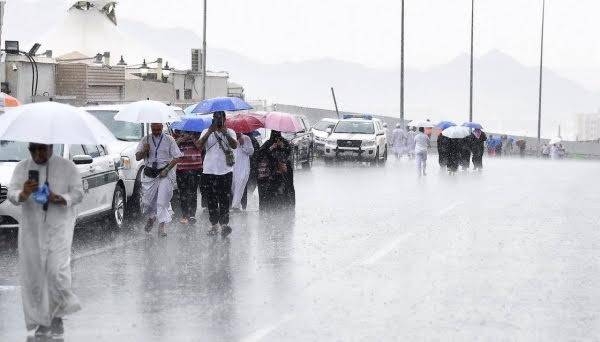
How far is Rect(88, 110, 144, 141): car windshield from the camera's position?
813 inches

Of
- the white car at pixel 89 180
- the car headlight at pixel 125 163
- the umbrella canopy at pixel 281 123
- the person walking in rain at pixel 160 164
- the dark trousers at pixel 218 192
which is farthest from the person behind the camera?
the umbrella canopy at pixel 281 123

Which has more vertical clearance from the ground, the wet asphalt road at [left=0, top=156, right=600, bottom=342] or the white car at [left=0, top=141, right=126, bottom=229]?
the white car at [left=0, top=141, right=126, bottom=229]

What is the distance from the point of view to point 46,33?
8525 cm

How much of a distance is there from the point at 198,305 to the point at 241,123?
925cm

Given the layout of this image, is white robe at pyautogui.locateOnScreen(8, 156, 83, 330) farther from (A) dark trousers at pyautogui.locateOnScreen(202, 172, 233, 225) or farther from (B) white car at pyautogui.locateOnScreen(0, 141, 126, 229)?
(A) dark trousers at pyautogui.locateOnScreen(202, 172, 233, 225)

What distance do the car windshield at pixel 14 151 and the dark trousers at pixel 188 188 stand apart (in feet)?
9.58

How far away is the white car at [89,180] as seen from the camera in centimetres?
1513

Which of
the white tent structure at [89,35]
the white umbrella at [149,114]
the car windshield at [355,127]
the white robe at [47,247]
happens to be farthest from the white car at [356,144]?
the white tent structure at [89,35]

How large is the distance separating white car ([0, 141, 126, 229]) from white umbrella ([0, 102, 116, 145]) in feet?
17.5

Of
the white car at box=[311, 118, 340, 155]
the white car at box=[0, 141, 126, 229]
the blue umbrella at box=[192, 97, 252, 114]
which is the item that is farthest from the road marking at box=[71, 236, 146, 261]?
the white car at box=[311, 118, 340, 155]

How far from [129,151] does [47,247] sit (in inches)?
401

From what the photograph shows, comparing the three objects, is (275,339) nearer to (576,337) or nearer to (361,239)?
(576,337)

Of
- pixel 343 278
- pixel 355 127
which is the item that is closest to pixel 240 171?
pixel 343 278

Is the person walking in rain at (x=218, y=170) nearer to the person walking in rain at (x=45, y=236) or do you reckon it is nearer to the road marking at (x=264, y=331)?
the road marking at (x=264, y=331)
